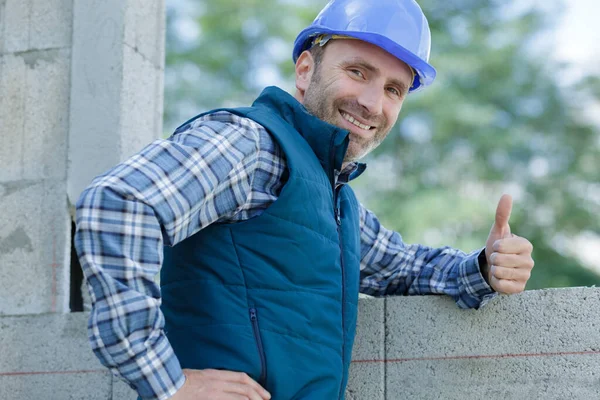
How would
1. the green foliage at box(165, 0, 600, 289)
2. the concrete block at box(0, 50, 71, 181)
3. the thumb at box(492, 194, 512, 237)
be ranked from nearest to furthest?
the thumb at box(492, 194, 512, 237), the concrete block at box(0, 50, 71, 181), the green foliage at box(165, 0, 600, 289)

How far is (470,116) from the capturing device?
12.6m

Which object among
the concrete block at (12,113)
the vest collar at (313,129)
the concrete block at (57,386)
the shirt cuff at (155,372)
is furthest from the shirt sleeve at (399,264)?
the concrete block at (12,113)

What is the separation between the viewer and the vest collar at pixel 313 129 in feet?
7.31

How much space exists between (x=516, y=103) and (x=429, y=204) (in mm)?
2883

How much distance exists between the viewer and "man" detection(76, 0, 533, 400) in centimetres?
168

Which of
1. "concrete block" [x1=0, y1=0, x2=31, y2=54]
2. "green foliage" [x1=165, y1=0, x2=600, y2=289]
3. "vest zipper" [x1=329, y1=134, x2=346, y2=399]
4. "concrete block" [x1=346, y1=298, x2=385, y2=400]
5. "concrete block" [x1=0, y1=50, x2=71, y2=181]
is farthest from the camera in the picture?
"green foliage" [x1=165, y1=0, x2=600, y2=289]

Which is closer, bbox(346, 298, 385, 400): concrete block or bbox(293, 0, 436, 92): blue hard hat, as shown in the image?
bbox(293, 0, 436, 92): blue hard hat

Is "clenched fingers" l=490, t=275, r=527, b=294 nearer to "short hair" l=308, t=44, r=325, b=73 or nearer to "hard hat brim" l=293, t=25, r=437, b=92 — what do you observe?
"hard hat brim" l=293, t=25, r=437, b=92

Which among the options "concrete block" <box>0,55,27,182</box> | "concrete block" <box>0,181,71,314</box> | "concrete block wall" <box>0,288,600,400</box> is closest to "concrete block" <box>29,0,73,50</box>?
"concrete block" <box>0,55,27,182</box>

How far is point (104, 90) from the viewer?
3291 mm

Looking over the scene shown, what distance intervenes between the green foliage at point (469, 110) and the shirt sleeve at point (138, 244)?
33.4 feet

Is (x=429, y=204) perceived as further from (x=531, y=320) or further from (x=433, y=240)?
(x=531, y=320)

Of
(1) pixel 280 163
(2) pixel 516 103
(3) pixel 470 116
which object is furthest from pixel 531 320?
(2) pixel 516 103

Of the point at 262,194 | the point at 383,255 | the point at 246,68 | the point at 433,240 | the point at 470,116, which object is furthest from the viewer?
the point at 246,68
